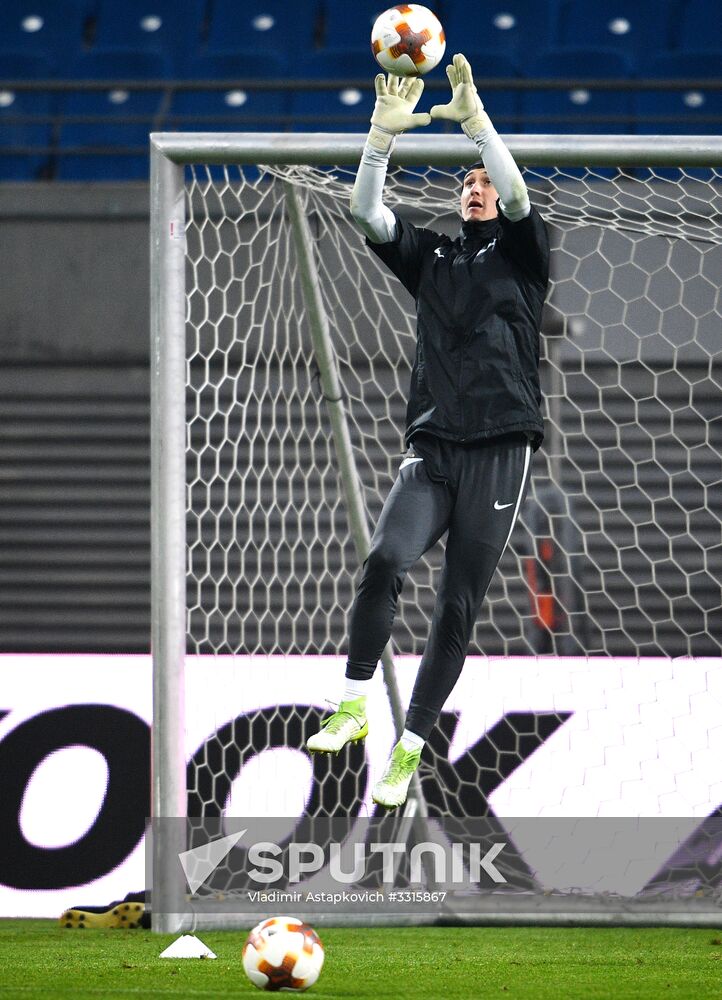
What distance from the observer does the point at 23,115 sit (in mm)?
8547

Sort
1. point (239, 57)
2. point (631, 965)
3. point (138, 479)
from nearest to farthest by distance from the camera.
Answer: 1. point (631, 965)
2. point (138, 479)
3. point (239, 57)

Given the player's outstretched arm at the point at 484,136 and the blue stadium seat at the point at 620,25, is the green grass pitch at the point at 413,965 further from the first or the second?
the blue stadium seat at the point at 620,25

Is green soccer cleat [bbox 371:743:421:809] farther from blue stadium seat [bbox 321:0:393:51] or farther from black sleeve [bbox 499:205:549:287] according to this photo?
blue stadium seat [bbox 321:0:393:51]

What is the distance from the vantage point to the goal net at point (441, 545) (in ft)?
15.5

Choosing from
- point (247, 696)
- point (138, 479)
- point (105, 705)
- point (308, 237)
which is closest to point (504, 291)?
point (308, 237)

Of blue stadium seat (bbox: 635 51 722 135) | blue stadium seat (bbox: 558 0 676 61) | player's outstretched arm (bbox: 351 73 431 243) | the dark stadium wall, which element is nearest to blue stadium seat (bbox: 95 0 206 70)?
the dark stadium wall

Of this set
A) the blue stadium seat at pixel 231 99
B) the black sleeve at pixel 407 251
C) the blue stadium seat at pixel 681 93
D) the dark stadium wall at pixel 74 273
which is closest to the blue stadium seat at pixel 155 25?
the blue stadium seat at pixel 231 99

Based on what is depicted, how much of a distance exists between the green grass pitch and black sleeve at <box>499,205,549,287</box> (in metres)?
2.00

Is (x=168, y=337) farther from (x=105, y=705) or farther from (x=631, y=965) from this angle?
(x=631, y=965)

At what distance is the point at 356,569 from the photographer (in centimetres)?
673

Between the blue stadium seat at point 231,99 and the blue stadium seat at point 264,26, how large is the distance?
7.3 inches

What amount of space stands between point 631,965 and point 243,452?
10.7 ft

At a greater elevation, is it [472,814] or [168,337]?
[168,337]

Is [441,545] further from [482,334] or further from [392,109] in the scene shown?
[392,109]
